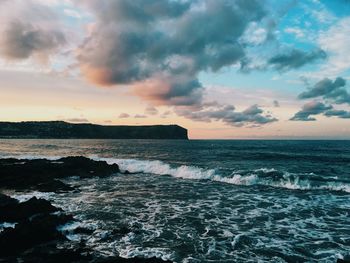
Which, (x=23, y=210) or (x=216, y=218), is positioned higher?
(x=23, y=210)

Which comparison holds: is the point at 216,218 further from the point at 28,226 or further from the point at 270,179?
the point at 270,179

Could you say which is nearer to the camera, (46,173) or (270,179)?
(270,179)

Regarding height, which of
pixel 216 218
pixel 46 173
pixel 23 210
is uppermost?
pixel 23 210

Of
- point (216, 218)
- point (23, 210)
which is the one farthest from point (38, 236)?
point (216, 218)

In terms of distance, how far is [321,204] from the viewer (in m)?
24.0

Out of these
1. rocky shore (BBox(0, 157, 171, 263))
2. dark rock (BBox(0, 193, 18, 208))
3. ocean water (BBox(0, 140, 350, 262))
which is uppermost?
dark rock (BBox(0, 193, 18, 208))

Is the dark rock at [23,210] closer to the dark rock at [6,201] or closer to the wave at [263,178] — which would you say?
the dark rock at [6,201]

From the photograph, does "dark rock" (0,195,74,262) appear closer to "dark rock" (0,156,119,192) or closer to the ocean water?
the ocean water

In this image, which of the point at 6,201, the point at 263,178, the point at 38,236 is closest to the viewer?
the point at 38,236

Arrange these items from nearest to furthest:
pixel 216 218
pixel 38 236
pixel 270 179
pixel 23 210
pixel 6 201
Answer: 1. pixel 38 236
2. pixel 23 210
3. pixel 216 218
4. pixel 6 201
5. pixel 270 179

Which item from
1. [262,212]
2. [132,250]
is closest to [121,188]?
[262,212]

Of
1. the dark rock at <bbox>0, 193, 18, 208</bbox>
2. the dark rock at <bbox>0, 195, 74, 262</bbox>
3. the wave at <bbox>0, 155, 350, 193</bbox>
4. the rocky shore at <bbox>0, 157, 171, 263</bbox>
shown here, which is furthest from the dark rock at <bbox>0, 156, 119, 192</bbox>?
the dark rock at <bbox>0, 195, 74, 262</bbox>

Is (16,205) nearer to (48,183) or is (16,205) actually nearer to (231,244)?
(48,183)

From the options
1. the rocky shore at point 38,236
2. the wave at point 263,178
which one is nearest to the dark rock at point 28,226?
the rocky shore at point 38,236
